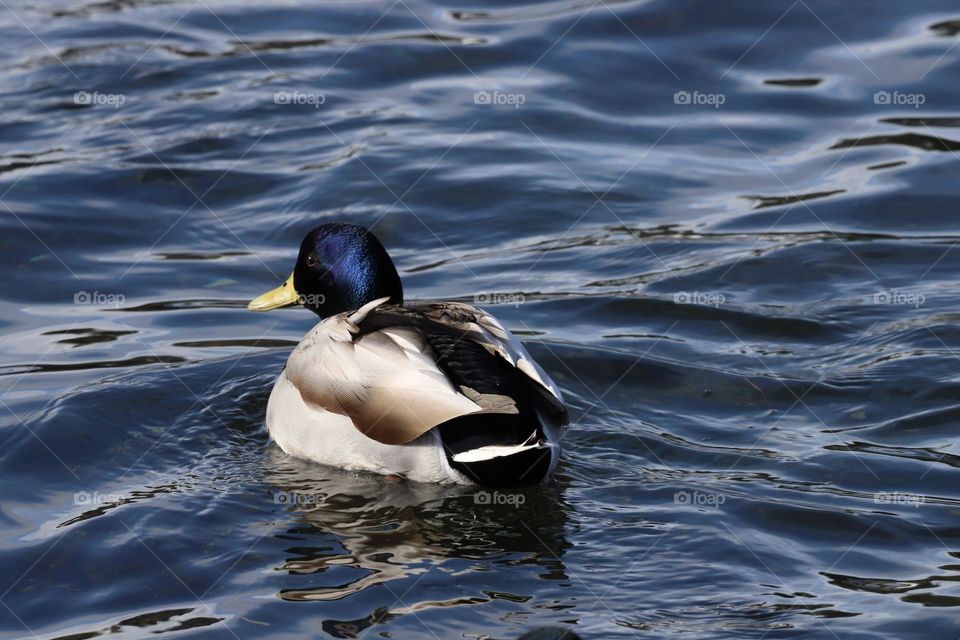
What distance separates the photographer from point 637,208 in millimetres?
10445

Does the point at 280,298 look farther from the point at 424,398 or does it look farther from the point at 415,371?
the point at 424,398

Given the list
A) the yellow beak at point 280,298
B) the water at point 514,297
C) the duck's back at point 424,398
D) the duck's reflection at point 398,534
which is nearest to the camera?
the duck's reflection at point 398,534

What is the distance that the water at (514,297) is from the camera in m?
5.61

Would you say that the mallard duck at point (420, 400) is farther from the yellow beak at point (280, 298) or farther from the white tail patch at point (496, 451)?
the yellow beak at point (280, 298)

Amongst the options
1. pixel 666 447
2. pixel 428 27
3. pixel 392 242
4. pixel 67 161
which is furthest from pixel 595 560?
pixel 428 27

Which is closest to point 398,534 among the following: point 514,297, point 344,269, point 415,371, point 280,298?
point 415,371

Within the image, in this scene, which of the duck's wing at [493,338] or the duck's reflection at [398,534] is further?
the duck's wing at [493,338]

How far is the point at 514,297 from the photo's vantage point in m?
9.16

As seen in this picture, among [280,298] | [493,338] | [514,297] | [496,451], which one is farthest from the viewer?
[514,297]

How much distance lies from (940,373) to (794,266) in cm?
184

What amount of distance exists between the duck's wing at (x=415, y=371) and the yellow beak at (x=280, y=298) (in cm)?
99

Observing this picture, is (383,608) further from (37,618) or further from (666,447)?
(666,447)

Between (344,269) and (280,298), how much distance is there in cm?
53

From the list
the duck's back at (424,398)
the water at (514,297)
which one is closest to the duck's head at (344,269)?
the duck's back at (424,398)
